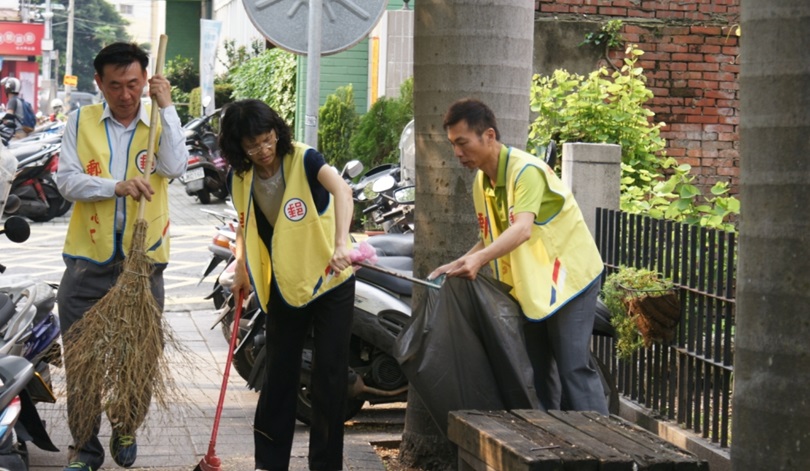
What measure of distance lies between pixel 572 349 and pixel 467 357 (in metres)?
0.59

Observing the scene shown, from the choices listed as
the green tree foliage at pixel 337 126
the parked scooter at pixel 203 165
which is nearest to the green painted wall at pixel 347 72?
the parked scooter at pixel 203 165

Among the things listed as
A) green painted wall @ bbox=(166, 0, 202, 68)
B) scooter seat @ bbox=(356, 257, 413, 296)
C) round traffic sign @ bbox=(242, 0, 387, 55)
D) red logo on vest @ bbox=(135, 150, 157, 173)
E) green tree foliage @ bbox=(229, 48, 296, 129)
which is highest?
green painted wall @ bbox=(166, 0, 202, 68)

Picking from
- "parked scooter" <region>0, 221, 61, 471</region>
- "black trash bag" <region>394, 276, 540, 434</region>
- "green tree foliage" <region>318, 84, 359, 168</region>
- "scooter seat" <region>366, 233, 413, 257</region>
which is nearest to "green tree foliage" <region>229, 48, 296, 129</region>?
"green tree foliage" <region>318, 84, 359, 168</region>

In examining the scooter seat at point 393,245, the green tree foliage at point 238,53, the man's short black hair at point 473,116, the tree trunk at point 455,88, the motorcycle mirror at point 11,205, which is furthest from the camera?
the green tree foliage at point 238,53

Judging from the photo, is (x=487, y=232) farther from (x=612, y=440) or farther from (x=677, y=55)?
(x=677, y=55)

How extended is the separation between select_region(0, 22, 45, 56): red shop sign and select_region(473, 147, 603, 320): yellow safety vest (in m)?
63.8

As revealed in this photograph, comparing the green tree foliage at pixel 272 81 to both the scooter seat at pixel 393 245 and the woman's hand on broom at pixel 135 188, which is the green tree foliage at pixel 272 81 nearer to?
the scooter seat at pixel 393 245

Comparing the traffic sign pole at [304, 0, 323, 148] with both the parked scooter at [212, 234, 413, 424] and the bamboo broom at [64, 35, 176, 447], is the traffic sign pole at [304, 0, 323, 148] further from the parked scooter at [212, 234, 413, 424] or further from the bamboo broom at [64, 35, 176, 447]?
the bamboo broom at [64, 35, 176, 447]

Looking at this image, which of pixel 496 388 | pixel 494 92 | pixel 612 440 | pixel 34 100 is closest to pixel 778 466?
pixel 612 440

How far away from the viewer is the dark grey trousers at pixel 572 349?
18.4 ft

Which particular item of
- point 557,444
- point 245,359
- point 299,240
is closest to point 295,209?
point 299,240

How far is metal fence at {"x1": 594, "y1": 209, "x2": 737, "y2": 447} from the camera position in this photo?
21.8 ft

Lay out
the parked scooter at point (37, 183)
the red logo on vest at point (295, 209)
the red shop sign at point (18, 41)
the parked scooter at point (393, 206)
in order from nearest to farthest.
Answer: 1. the red logo on vest at point (295, 209)
2. the parked scooter at point (393, 206)
3. the parked scooter at point (37, 183)
4. the red shop sign at point (18, 41)

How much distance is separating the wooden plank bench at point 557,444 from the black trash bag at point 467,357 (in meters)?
0.34
